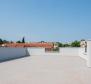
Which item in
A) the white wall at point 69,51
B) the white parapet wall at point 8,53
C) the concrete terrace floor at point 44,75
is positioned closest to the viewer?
the concrete terrace floor at point 44,75

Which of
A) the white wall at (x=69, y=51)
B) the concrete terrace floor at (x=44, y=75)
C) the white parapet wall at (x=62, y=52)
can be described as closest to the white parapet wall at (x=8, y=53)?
the white parapet wall at (x=62, y=52)

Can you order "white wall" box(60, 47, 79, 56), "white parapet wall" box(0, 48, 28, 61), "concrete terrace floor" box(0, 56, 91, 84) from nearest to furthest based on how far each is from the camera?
"concrete terrace floor" box(0, 56, 91, 84) < "white parapet wall" box(0, 48, 28, 61) < "white wall" box(60, 47, 79, 56)

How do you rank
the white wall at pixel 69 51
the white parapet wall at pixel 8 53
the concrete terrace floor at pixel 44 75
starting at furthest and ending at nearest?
the white wall at pixel 69 51, the white parapet wall at pixel 8 53, the concrete terrace floor at pixel 44 75

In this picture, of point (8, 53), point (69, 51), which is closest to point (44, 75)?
point (8, 53)

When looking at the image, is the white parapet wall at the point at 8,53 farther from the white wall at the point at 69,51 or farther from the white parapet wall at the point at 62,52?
the white wall at the point at 69,51

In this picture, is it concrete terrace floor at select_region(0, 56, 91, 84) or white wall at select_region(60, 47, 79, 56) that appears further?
white wall at select_region(60, 47, 79, 56)

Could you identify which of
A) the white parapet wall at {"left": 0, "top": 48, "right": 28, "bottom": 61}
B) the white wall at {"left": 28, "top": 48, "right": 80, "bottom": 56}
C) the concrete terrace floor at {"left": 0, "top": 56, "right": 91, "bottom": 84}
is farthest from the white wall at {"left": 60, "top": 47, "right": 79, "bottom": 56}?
the concrete terrace floor at {"left": 0, "top": 56, "right": 91, "bottom": 84}

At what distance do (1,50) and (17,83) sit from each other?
13.9 metres

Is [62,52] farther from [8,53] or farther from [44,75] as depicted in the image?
[44,75]

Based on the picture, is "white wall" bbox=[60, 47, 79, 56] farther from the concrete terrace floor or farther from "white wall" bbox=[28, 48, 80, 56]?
the concrete terrace floor

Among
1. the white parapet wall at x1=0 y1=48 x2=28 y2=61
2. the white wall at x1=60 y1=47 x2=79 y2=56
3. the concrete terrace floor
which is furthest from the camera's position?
the white wall at x1=60 y1=47 x2=79 y2=56

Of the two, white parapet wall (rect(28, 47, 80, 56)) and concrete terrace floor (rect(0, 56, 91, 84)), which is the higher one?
concrete terrace floor (rect(0, 56, 91, 84))

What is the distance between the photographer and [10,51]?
978 inches

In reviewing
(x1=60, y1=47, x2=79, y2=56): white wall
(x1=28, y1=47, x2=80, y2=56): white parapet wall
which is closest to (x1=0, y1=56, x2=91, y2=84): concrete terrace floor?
(x1=28, y1=47, x2=80, y2=56): white parapet wall
